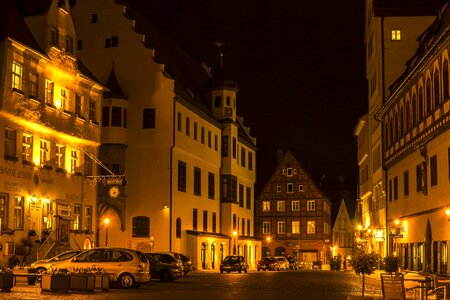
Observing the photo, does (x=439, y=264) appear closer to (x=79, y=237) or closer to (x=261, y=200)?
(x=79, y=237)

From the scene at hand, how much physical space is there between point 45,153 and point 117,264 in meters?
14.4

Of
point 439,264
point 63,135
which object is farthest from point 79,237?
point 439,264

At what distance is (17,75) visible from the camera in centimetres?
4153

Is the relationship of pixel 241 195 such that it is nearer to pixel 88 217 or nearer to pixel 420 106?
pixel 88 217

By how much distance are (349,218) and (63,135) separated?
78329 millimetres

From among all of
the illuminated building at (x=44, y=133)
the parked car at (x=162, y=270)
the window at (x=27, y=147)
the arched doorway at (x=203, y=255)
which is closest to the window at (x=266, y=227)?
the arched doorway at (x=203, y=255)

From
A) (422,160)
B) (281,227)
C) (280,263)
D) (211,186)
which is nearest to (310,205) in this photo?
(281,227)

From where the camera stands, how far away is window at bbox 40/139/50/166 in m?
44.6

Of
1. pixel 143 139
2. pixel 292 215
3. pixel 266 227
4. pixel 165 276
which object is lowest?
pixel 165 276

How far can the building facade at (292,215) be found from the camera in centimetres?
10269

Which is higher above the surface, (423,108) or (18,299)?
(423,108)

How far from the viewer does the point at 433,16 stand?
59.9 m

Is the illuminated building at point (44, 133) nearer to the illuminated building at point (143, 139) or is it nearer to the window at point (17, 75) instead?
the window at point (17, 75)

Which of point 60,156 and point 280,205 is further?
point 280,205
